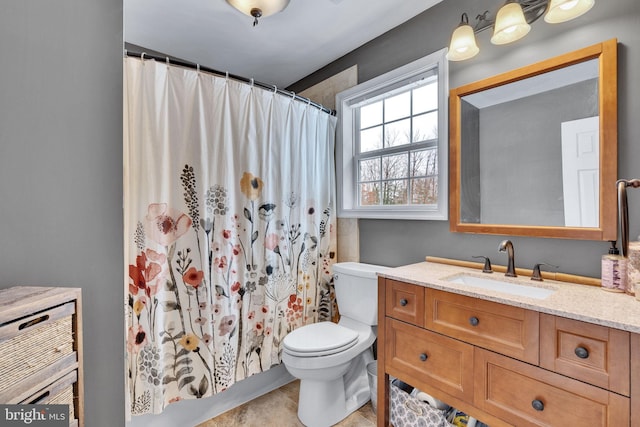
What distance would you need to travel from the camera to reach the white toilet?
1.60 metres

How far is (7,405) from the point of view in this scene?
0.48 m

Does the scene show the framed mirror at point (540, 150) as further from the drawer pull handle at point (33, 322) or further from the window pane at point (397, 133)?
the drawer pull handle at point (33, 322)

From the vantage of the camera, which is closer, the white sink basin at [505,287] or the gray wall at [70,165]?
the gray wall at [70,165]

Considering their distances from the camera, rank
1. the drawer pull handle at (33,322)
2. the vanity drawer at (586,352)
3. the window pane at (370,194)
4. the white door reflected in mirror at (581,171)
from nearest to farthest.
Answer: the drawer pull handle at (33,322) < the vanity drawer at (586,352) < the white door reflected in mirror at (581,171) < the window pane at (370,194)

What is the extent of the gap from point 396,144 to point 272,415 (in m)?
1.95

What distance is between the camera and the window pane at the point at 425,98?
1.86 metres

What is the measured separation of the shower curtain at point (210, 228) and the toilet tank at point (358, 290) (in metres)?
0.28

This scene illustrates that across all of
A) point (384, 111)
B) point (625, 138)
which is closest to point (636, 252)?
point (625, 138)

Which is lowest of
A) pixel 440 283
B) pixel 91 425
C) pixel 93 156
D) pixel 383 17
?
pixel 91 425

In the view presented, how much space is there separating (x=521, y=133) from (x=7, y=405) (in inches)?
77.1

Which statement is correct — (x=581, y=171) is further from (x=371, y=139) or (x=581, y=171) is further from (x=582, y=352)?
(x=371, y=139)

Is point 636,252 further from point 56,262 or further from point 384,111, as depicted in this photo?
point 56,262

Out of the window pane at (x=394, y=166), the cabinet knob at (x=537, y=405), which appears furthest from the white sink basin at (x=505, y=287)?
the window pane at (x=394, y=166)

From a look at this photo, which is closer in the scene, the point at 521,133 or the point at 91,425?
the point at 91,425
